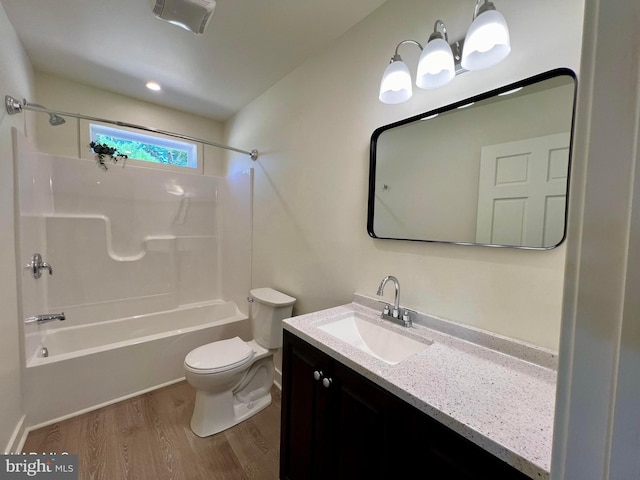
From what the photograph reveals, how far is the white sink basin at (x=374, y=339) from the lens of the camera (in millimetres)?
1233

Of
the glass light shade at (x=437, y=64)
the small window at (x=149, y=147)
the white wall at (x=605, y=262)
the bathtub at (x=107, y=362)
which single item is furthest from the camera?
the small window at (x=149, y=147)

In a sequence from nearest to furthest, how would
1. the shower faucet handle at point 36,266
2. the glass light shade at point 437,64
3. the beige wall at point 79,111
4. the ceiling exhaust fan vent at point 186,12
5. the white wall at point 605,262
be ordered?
1. the white wall at point 605,262
2. the glass light shade at point 437,64
3. the ceiling exhaust fan vent at point 186,12
4. the shower faucet handle at point 36,266
5. the beige wall at point 79,111

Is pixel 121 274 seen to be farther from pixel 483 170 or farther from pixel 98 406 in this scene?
pixel 483 170

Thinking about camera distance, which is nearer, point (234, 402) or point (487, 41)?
point (487, 41)

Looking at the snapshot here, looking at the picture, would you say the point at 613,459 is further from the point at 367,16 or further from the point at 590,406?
the point at 367,16

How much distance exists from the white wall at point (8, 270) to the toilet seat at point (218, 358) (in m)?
0.90

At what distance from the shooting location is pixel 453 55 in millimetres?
1157

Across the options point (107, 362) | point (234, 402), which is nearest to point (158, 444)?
point (234, 402)

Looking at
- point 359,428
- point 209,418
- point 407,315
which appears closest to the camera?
point 359,428

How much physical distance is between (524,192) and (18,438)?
2949 millimetres

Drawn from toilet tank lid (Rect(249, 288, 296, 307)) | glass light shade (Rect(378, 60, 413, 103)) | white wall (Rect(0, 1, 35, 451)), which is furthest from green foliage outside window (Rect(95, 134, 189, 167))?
glass light shade (Rect(378, 60, 413, 103))

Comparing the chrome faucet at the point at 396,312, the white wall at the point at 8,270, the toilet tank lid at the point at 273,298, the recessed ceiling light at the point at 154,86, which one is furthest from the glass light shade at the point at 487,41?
the recessed ceiling light at the point at 154,86

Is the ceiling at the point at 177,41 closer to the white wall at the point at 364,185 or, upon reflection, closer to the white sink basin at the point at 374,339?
the white wall at the point at 364,185

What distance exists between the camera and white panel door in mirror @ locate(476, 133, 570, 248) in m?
0.93
